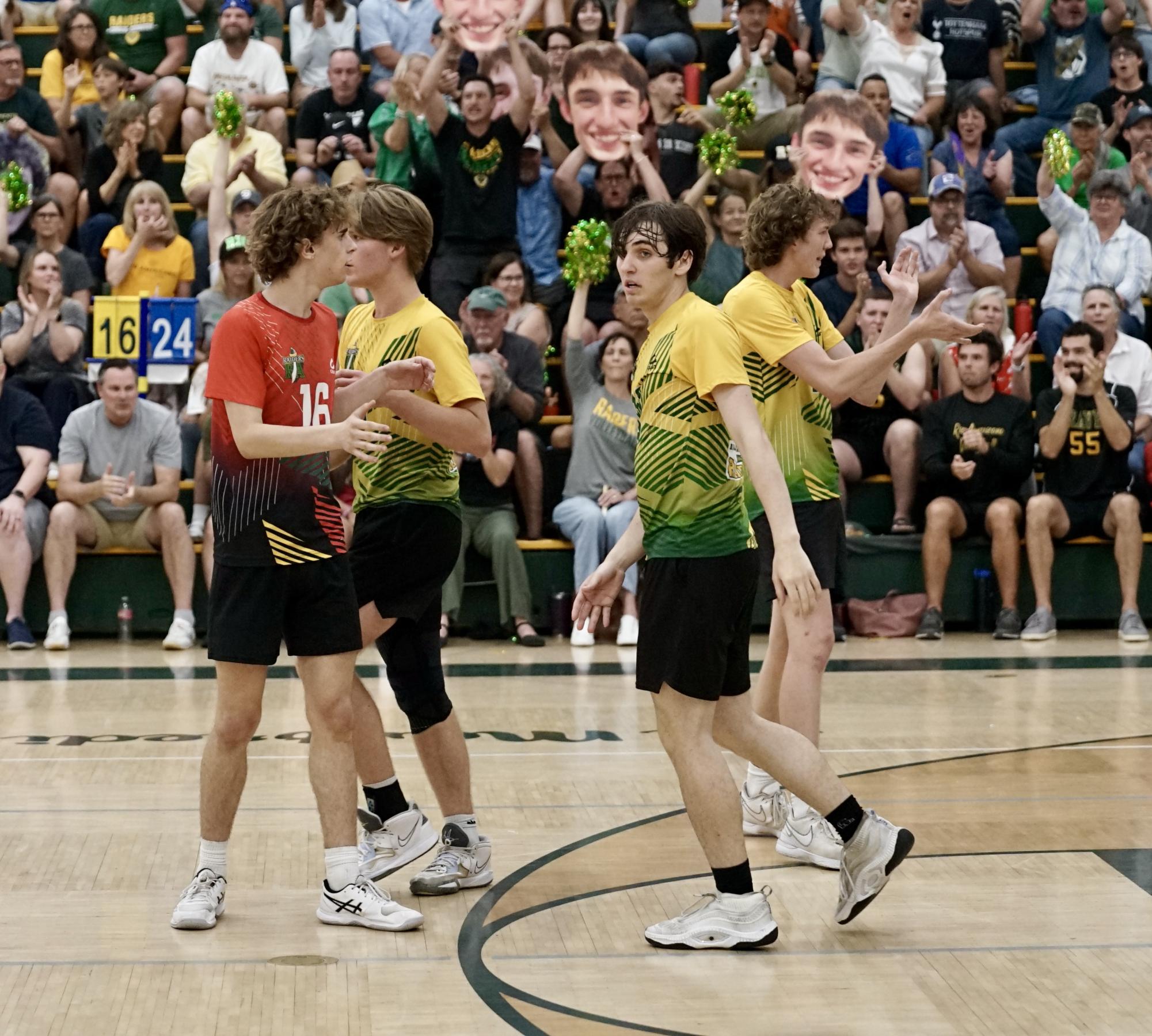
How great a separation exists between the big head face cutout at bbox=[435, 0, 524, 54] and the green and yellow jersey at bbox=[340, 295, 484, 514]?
286 inches

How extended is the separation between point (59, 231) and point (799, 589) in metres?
8.88

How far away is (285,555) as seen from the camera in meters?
4.38

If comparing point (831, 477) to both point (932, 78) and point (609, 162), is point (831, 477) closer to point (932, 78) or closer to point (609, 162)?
point (609, 162)

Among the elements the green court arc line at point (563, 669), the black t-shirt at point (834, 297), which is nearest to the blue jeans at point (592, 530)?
the green court arc line at point (563, 669)

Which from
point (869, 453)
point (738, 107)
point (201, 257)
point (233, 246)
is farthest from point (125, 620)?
point (738, 107)

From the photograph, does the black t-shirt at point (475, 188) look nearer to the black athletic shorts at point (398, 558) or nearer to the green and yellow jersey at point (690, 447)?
the black athletic shorts at point (398, 558)

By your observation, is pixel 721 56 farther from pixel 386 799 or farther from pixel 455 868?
pixel 455 868

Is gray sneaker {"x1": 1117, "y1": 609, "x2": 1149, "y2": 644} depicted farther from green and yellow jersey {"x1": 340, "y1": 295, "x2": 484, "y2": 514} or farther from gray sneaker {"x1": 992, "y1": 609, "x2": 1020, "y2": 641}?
green and yellow jersey {"x1": 340, "y1": 295, "x2": 484, "y2": 514}

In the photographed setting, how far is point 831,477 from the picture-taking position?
531cm

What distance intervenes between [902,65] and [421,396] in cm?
937

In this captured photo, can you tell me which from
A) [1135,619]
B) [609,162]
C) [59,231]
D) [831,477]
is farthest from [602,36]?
[831,477]

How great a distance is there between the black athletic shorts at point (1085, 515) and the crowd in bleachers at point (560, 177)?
0.35 meters

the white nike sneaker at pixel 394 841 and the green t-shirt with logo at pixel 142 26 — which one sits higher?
the green t-shirt with logo at pixel 142 26

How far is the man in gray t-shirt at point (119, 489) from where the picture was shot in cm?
991
